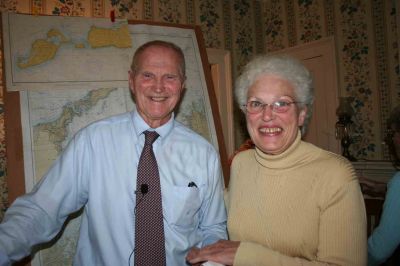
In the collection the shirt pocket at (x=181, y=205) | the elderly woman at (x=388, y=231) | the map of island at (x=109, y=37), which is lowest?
the elderly woman at (x=388, y=231)

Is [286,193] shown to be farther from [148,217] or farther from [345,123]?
[345,123]

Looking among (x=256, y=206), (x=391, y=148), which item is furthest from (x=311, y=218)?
(x=391, y=148)

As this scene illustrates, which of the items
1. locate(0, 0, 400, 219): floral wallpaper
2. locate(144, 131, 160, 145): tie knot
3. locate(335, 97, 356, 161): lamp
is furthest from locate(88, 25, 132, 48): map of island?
locate(335, 97, 356, 161): lamp

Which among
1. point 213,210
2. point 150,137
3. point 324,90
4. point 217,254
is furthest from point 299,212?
point 324,90

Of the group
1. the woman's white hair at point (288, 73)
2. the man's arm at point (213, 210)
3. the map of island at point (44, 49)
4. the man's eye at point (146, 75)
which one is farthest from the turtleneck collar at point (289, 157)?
the map of island at point (44, 49)

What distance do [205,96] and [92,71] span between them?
71 cm

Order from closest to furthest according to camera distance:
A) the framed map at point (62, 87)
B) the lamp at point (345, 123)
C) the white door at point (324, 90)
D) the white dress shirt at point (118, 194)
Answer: the white dress shirt at point (118, 194) < the framed map at point (62, 87) < the lamp at point (345, 123) < the white door at point (324, 90)

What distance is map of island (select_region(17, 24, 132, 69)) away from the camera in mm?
1606

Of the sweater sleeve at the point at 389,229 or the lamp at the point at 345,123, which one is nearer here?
the sweater sleeve at the point at 389,229

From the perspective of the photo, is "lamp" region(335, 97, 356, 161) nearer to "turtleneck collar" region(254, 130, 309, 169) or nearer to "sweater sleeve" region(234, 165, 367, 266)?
"turtleneck collar" region(254, 130, 309, 169)

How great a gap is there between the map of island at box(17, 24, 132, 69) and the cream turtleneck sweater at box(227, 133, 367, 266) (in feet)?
3.61

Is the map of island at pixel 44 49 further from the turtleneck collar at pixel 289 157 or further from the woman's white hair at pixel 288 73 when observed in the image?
the turtleneck collar at pixel 289 157

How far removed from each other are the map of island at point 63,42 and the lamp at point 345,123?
7.72 ft

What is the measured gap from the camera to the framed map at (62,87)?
1513 millimetres
